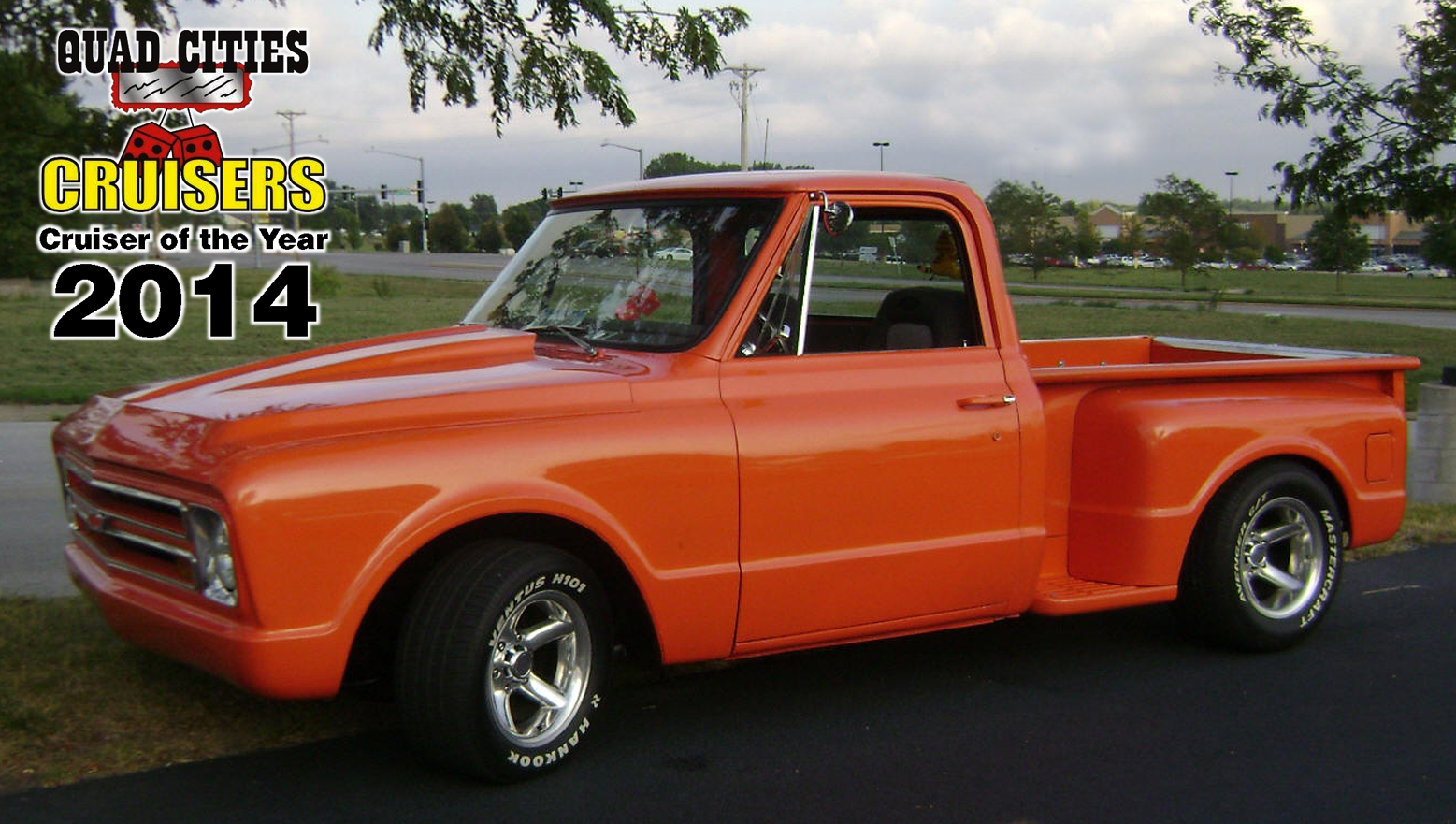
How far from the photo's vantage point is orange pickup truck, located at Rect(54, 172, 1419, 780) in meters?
4.16

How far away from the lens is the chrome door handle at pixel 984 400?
5.36m

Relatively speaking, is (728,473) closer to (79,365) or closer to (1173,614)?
(1173,614)

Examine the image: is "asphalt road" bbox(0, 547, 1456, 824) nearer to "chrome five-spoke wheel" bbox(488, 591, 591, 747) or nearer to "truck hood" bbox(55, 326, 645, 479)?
"chrome five-spoke wheel" bbox(488, 591, 591, 747)

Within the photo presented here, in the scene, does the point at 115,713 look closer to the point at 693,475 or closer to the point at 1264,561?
the point at 693,475

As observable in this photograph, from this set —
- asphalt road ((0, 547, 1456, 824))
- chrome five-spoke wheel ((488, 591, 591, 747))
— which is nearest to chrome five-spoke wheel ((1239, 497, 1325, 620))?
asphalt road ((0, 547, 1456, 824))

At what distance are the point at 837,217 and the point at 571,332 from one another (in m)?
1.02

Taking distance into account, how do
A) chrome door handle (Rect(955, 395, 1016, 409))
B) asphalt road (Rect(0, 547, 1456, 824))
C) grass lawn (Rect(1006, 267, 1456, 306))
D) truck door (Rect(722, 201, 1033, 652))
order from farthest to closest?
grass lawn (Rect(1006, 267, 1456, 306)) → chrome door handle (Rect(955, 395, 1016, 409)) → truck door (Rect(722, 201, 1033, 652)) → asphalt road (Rect(0, 547, 1456, 824))

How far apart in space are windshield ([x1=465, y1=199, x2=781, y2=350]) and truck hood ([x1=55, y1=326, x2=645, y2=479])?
22cm

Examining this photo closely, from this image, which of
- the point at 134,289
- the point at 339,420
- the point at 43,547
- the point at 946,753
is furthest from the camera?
the point at 134,289

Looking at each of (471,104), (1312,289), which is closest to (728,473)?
(471,104)

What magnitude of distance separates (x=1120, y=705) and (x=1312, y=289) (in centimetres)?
5695

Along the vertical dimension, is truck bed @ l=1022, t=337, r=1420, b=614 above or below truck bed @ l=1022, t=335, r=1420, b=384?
below

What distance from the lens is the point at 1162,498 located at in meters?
5.81

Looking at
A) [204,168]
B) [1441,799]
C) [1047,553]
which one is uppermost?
[204,168]
